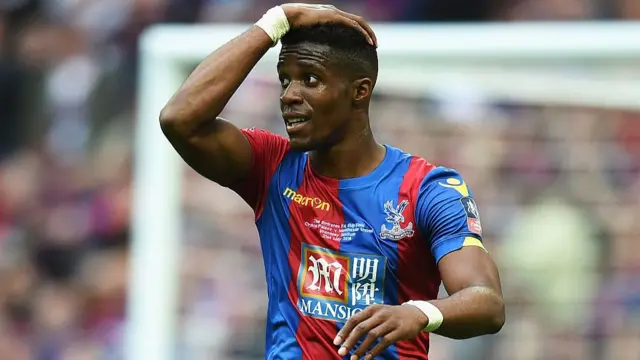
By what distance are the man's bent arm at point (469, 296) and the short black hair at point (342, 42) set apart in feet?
2.60

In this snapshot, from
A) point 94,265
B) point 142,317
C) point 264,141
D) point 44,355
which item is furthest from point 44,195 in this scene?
point 264,141

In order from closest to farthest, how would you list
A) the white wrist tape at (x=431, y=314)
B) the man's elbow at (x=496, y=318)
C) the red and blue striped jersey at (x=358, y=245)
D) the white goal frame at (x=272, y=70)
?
the white wrist tape at (x=431, y=314) → the man's elbow at (x=496, y=318) → the red and blue striped jersey at (x=358, y=245) → the white goal frame at (x=272, y=70)

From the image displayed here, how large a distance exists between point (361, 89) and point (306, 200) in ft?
1.48

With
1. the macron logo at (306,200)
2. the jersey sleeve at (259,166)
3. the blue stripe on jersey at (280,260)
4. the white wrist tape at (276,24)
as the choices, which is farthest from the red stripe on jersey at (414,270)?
the white wrist tape at (276,24)

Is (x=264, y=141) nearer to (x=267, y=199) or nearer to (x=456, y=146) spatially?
(x=267, y=199)

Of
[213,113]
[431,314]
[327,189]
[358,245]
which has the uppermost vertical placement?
[213,113]

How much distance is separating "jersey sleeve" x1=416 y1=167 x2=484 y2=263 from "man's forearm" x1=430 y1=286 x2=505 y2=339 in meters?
0.21

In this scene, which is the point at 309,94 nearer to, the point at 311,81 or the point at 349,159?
the point at 311,81

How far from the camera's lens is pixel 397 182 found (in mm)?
4734

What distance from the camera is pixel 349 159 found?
4836mm

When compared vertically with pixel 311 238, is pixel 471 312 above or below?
below

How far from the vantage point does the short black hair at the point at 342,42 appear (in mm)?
4695

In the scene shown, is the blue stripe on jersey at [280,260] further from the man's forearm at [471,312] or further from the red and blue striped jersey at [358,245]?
the man's forearm at [471,312]

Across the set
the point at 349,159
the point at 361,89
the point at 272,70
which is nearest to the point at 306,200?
the point at 349,159
